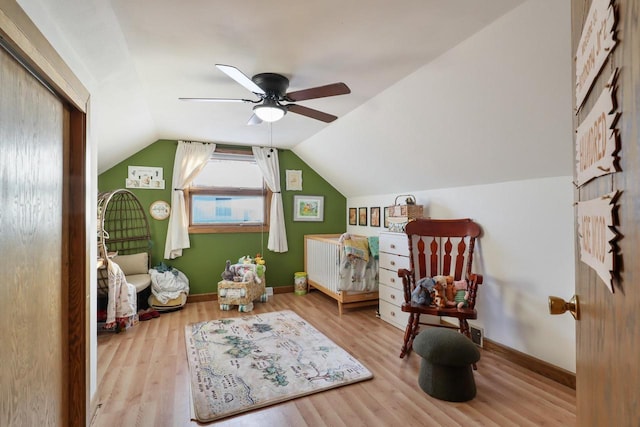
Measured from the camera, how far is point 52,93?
1.32 m

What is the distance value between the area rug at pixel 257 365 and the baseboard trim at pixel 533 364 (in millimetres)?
1198

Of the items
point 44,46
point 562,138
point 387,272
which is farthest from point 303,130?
point 44,46

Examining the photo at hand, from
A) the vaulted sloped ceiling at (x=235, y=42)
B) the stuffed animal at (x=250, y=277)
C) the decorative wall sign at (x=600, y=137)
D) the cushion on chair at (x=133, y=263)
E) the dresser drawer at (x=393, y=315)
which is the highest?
the vaulted sloped ceiling at (x=235, y=42)

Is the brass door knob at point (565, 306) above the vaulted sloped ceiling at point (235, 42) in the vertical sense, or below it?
below

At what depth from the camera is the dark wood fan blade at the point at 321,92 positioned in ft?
6.63

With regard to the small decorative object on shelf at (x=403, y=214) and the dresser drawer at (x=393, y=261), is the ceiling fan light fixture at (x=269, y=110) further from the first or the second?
the dresser drawer at (x=393, y=261)

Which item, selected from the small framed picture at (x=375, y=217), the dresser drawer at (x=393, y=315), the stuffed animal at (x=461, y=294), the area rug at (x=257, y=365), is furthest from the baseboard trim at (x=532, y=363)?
the small framed picture at (x=375, y=217)

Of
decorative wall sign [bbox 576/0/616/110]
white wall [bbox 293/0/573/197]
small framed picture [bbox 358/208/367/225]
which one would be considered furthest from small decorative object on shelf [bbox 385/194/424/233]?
decorative wall sign [bbox 576/0/616/110]

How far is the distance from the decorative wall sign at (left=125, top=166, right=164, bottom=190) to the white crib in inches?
87.8

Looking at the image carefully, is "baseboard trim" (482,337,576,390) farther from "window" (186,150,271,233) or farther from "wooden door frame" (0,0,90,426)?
"window" (186,150,271,233)

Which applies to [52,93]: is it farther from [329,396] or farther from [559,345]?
[559,345]

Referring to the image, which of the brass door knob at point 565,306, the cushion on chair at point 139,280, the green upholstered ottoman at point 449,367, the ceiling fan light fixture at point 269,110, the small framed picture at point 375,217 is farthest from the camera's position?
the small framed picture at point 375,217

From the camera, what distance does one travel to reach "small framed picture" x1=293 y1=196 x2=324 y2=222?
4898mm

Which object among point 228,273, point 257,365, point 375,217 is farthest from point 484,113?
point 228,273
